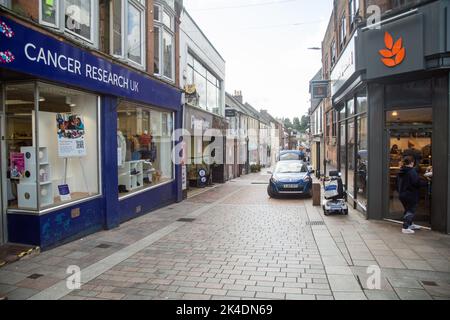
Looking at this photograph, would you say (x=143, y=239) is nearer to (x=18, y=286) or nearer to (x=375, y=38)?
(x=18, y=286)

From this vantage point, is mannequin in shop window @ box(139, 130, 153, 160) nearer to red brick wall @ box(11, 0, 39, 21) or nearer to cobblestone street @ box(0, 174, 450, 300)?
cobblestone street @ box(0, 174, 450, 300)

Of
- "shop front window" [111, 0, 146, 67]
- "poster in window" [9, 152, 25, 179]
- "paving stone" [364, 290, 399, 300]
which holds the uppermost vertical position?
"shop front window" [111, 0, 146, 67]

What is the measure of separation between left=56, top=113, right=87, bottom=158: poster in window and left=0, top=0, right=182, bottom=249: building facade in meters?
0.02

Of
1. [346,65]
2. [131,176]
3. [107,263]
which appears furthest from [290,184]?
[107,263]

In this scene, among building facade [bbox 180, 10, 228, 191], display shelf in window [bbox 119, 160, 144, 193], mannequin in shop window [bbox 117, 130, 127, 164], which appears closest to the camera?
mannequin in shop window [bbox 117, 130, 127, 164]

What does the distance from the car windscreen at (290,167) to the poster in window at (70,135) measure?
903 cm

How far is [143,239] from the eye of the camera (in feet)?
24.1

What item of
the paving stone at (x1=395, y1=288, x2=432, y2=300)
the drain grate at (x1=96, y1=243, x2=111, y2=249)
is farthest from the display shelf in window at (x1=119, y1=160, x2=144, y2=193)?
the paving stone at (x1=395, y1=288, x2=432, y2=300)

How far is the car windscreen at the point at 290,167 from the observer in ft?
48.8

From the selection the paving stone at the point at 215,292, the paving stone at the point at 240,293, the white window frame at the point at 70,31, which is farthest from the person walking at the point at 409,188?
the white window frame at the point at 70,31

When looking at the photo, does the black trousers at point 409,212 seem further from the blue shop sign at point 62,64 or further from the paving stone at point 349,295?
the blue shop sign at point 62,64

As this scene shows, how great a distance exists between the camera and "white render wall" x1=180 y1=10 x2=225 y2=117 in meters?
13.9

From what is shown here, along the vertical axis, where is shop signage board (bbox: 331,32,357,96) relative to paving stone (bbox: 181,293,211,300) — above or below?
above
